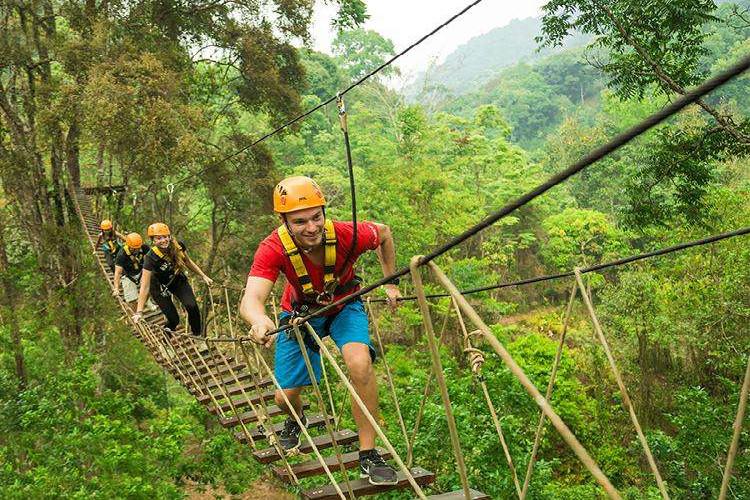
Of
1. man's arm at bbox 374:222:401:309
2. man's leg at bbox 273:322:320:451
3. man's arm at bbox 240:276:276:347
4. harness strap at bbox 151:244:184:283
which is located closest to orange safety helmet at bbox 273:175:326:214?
man's arm at bbox 240:276:276:347

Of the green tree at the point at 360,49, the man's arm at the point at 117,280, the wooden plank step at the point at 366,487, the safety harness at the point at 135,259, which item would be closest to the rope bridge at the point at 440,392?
the wooden plank step at the point at 366,487

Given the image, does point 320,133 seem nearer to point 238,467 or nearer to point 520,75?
point 238,467

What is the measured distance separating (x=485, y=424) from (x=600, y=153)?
5.42 metres

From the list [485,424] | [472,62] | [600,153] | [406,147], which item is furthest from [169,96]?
[472,62]

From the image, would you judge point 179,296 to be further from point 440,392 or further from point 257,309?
point 440,392

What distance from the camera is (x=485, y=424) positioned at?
19.4 feet

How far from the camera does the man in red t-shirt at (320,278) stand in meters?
2.15

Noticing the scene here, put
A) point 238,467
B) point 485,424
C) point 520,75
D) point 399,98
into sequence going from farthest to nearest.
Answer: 1. point 520,75
2. point 399,98
3. point 238,467
4. point 485,424

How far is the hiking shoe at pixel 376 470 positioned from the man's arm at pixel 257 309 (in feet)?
1.77

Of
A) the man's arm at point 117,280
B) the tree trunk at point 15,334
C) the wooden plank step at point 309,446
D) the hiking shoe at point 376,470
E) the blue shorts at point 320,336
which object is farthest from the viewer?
the tree trunk at point 15,334

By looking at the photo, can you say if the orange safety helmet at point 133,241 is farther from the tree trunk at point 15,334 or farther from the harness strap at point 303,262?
the tree trunk at point 15,334

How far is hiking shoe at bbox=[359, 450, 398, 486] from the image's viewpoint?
7.00 feet

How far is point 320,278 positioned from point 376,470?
2.27 feet

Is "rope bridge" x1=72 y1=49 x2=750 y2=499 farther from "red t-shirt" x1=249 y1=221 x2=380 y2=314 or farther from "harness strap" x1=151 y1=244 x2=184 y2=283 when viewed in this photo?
"harness strap" x1=151 y1=244 x2=184 y2=283
